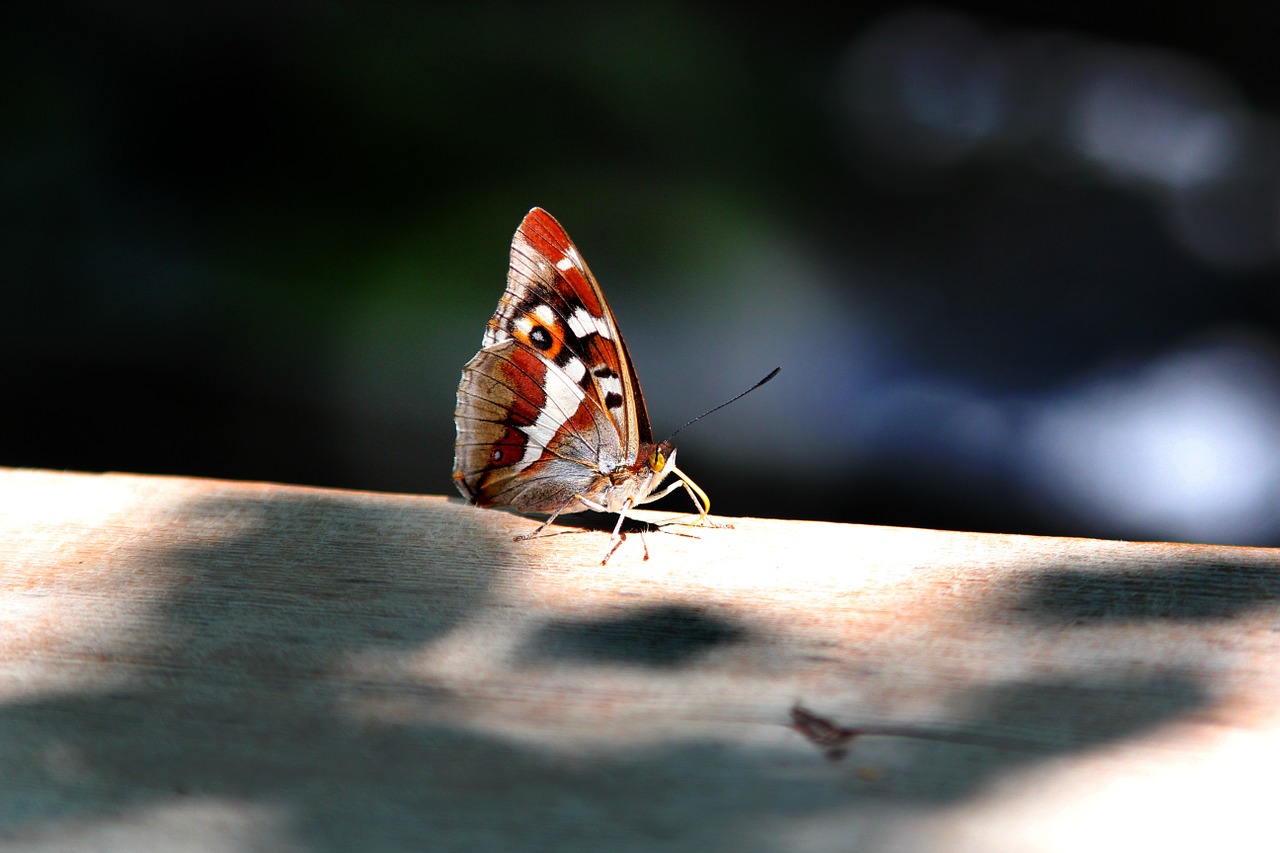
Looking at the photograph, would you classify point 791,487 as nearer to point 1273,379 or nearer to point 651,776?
point 1273,379

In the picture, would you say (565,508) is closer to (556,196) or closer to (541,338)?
(541,338)

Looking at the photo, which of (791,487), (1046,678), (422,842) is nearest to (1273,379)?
(791,487)

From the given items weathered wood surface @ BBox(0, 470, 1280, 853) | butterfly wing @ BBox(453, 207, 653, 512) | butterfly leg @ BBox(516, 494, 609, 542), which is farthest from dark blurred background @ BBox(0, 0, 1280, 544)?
weathered wood surface @ BBox(0, 470, 1280, 853)

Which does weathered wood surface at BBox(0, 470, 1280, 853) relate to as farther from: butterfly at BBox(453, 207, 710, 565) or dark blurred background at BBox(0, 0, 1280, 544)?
dark blurred background at BBox(0, 0, 1280, 544)

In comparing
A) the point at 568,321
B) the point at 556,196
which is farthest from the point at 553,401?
the point at 556,196

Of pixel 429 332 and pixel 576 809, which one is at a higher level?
pixel 429 332

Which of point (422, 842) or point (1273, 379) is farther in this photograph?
point (1273, 379)

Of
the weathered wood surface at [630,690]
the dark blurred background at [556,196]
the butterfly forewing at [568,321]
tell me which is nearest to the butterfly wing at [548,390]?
the butterfly forewing at [568,321]
